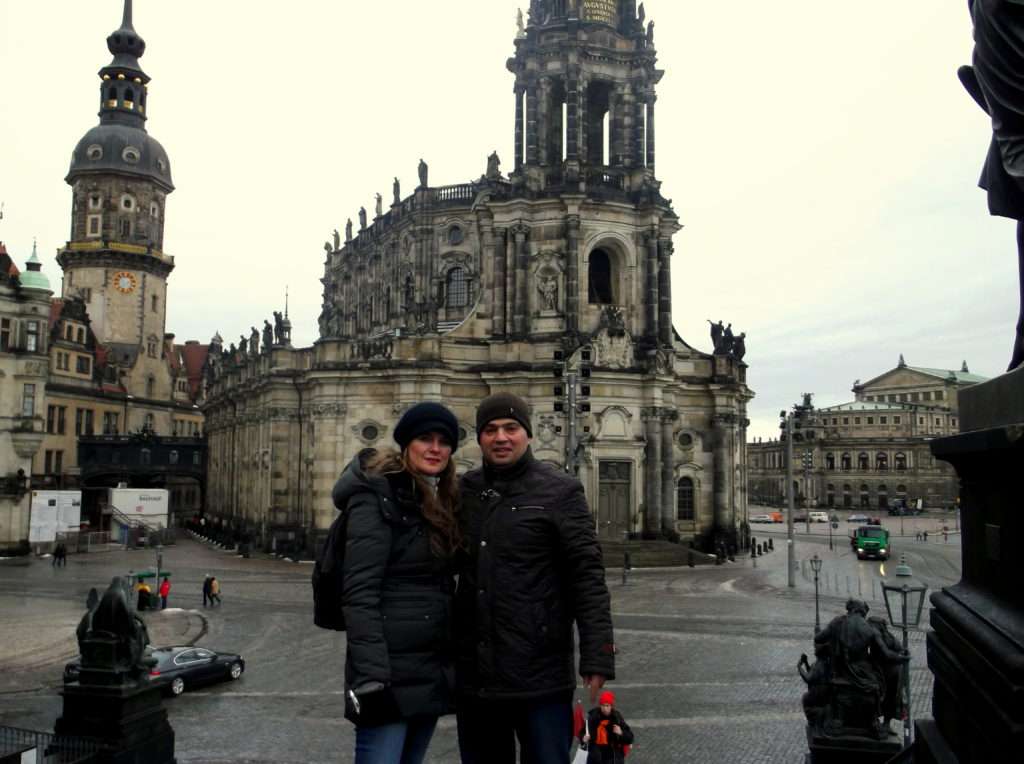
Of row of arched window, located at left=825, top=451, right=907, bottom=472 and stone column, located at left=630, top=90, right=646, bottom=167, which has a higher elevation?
stone column, located at left=630, top=90, right=646, bottom=167

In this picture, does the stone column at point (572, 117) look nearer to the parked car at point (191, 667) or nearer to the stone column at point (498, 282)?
the stone column at point (498, 282)

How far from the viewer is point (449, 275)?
5931 cm

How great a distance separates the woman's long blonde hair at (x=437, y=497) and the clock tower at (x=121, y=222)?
81.6 m

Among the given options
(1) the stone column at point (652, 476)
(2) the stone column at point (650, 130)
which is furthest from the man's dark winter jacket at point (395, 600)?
(2) the stone column at point (650, 130)

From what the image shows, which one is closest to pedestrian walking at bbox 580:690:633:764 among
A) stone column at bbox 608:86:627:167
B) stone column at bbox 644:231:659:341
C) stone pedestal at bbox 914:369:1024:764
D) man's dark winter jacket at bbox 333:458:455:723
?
stone pedestal at bbox 914:369:1024:764

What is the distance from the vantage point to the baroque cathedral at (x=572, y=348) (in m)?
46.8

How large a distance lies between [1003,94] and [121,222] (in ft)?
283

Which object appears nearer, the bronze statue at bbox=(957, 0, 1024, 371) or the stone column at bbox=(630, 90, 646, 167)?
the bronze statue at bbox=(957, 0, 1024, 371)

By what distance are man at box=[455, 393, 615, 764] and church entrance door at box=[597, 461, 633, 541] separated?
41977 mm

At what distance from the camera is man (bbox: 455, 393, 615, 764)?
15.2 feet

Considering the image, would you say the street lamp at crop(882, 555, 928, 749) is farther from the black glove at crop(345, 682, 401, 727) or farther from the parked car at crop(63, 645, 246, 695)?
the parked car at crop(63, 645, 246, 695)

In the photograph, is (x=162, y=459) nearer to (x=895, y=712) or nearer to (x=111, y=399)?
(x=111, y=399)

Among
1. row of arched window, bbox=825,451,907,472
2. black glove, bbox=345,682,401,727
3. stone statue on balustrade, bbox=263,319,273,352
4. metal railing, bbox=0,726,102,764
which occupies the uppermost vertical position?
stone statue on balustrade, bbox=263,319,273,352

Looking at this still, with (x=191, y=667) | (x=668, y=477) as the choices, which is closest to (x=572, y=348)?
(x=668, y=477)
